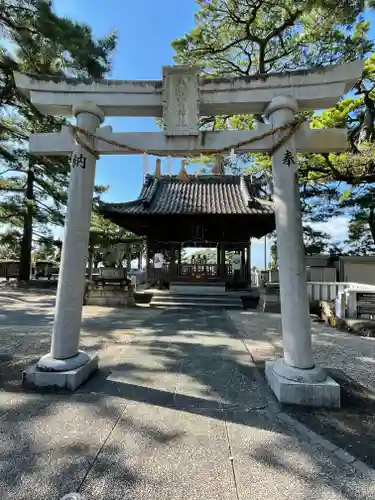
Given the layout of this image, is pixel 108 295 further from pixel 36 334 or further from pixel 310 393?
pixel 310 393

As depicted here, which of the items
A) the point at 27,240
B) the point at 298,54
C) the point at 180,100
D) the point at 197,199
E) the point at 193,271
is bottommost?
the point at 193,271

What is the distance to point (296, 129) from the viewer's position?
332cm

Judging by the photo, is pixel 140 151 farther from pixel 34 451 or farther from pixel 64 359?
pixel 34 451

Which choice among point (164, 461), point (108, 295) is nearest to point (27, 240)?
point (108, 295)

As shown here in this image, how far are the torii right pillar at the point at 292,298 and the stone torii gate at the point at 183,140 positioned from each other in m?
0.01

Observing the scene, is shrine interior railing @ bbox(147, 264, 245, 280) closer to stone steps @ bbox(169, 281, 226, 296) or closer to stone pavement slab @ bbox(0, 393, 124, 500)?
stone steps @ bbox(169, 281, 226, 296)

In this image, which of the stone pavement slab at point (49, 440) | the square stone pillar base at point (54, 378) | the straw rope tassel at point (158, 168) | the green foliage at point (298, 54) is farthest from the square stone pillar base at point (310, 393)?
the green foliage at point (298, 54)

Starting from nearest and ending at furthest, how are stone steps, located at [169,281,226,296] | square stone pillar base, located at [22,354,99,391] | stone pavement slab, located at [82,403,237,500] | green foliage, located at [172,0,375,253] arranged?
stone pavement slab, located at [82,403,237,500] < square stone pillar base, located at [22,354,99,391] < green foliage, located at [172,0,375,253] < stone steps, located at [169,281,226,296]

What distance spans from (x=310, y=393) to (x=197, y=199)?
11618 mm

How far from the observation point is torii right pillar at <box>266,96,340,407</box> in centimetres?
289

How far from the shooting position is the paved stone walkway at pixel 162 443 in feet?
5.81

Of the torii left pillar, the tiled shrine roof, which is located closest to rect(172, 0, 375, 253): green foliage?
the tiled shrine roof

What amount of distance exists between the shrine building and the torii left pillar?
846cm

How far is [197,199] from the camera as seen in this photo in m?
13.9
